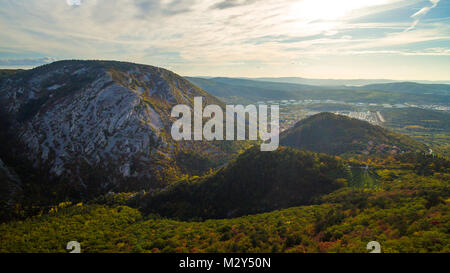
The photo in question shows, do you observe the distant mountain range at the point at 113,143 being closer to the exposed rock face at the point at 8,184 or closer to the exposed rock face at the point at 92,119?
the exposed rock face at the point at 8,184

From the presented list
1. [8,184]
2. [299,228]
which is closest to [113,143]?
[8,184]

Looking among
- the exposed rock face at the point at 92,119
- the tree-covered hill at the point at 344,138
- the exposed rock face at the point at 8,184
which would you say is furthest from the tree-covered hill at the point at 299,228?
the tree-covered hill at the point at 344,138

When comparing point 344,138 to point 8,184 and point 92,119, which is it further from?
point 8,184

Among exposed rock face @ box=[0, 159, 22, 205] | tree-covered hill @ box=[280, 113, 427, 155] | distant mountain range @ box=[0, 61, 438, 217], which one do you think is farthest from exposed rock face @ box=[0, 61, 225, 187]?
tree-covered hill @ box=[280, 113, 427, 155]

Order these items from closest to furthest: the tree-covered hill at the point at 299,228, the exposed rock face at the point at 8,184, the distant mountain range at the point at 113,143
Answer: the tree-covered hill at the point at 299,228 → the distant mountain range at the point at 113,143 → the exposed rock face at the point at 8,184

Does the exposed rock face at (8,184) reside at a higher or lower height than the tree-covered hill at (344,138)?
lower
